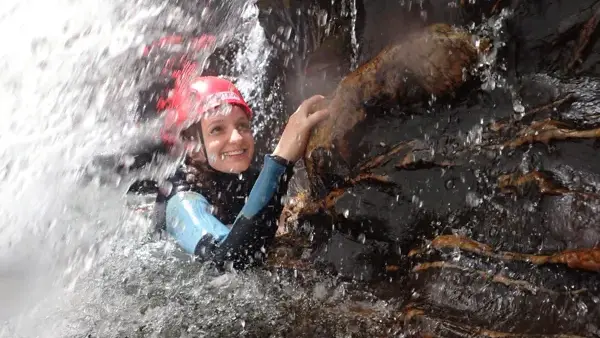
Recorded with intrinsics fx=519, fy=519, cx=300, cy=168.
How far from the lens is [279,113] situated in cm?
632

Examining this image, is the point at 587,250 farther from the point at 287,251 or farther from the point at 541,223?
the point at 287,251

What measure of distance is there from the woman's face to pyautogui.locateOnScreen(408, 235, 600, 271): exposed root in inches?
72.0

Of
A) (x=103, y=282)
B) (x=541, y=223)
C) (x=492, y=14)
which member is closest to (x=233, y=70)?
(x=103, y=282)

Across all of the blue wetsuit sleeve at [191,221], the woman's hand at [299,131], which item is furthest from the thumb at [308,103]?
the blue wetsuit sleeve at [191,221]

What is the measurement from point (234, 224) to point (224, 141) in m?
0.90

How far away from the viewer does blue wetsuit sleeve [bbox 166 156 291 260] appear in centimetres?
341

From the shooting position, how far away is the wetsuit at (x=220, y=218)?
3.43 m

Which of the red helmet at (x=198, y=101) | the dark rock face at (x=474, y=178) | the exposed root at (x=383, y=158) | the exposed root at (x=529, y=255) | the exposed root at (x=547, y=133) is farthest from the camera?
the red helmet at (x=198, y=101)

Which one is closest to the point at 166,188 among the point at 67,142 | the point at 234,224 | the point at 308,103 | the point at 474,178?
the point at 234,224

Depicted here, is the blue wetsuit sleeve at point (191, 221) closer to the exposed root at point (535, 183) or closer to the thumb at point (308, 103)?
the thumb at point (308, 103)

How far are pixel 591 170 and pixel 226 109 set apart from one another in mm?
2729

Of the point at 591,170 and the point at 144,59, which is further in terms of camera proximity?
the point at 144,59

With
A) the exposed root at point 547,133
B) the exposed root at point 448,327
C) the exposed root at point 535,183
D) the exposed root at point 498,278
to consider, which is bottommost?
the exposed root at point 448,327

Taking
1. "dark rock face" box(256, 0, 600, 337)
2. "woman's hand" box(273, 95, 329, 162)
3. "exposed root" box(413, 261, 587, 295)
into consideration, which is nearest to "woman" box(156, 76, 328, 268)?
"woman's hand" box(273, 95, 329, 162)
